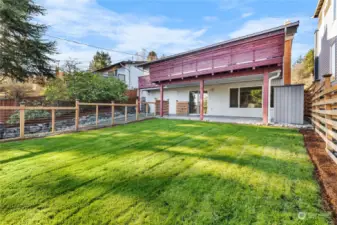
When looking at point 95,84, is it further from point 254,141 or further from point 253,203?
point 253,203

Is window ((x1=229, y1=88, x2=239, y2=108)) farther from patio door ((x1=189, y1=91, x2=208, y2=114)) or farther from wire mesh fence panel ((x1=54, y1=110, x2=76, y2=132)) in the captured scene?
wire mesh fence panel ((x1=54, y1=110, x2=76, y2=132))

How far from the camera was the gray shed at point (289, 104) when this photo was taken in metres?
7.24

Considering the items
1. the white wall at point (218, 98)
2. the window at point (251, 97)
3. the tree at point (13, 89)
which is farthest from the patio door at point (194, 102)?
the tree at point (13, 89)

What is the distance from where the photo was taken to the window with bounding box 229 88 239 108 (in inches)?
452

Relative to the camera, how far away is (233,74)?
9.16m

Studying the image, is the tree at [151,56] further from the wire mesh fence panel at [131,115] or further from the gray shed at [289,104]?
the gray shed at [289,104]

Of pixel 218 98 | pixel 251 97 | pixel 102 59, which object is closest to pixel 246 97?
pixel 251 97

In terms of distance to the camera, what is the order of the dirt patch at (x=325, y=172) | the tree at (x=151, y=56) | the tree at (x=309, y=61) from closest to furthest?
the dirt patch at (x=325, y=172) < the tree at (x=309, y=61) < the tree at (x=151, y=56)

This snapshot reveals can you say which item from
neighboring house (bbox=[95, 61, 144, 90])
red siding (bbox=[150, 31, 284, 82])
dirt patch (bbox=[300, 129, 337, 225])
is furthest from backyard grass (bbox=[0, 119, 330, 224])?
neighboring house (bbox=[95, 61, 144, 90])

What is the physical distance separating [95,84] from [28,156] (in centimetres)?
921

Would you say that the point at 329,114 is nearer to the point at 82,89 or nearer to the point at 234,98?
the point at 234,98

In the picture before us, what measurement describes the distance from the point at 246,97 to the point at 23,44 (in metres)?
13.5

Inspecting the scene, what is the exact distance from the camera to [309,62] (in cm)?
1545

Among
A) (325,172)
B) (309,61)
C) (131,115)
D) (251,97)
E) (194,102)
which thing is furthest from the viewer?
(309,61)
